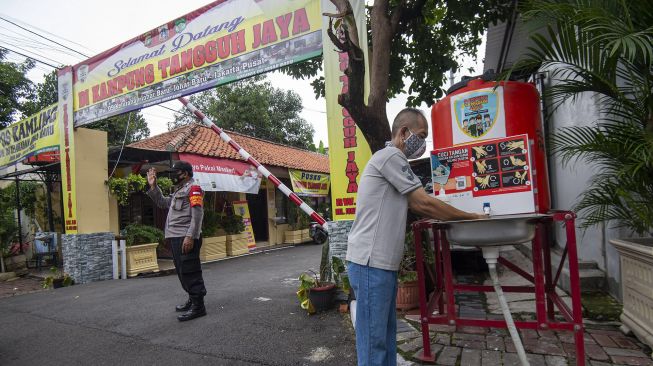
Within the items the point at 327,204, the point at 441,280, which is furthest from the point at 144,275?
the point at 327,204

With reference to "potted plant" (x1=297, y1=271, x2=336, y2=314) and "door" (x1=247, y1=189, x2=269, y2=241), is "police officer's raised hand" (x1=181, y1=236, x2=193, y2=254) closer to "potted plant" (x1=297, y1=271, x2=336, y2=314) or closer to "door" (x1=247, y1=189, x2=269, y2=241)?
"potted plant" (x1=297, y1=271, x2=336, y2=314)

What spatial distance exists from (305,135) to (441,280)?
2111 cm

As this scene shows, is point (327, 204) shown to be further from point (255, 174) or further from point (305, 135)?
point (305, 135)

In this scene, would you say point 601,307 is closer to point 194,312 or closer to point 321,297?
point 321,297

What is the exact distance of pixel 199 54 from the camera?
5965 mm

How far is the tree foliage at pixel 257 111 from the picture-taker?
66.9ft

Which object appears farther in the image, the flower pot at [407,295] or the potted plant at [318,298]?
the potted plant at [318,298]

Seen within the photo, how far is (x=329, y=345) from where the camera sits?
343 centimetres

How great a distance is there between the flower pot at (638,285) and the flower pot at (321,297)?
2753 millimetres

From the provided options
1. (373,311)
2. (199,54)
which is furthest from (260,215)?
(373,311)

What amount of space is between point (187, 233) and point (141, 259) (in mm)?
4932

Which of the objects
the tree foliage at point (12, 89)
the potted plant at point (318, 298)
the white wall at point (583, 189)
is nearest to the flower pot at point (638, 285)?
the white wall at point (583, 189)

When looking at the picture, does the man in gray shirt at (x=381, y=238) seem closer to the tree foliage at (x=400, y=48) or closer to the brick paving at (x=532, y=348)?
the brick paving at (x=532, y=348)

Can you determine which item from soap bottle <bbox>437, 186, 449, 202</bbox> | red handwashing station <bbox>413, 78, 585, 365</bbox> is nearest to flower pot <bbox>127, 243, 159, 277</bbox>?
red handwashing station <bbox>413, 78, 585, 365</bbox>
